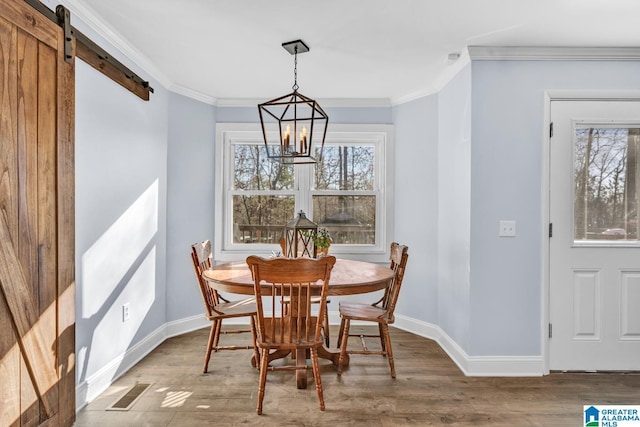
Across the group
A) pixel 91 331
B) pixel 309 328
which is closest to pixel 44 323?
pixel 91 331

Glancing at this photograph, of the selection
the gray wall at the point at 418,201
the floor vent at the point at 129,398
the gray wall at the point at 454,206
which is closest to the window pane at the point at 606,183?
the gray wall at the point at 454,206

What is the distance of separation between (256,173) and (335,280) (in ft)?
6.68

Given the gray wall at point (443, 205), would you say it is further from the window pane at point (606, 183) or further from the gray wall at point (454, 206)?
the window pane at point (606, 183)

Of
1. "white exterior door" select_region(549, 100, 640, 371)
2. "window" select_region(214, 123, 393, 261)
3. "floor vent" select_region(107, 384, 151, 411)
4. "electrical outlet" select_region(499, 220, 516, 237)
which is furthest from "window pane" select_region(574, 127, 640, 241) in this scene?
"floor vent" select_region(107, 384, 151, 411)

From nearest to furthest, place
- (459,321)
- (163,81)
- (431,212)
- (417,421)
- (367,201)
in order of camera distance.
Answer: (417,421)
(459,321)
(163,81)
(431,212)
(367,201)

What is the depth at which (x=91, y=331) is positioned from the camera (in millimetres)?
2320

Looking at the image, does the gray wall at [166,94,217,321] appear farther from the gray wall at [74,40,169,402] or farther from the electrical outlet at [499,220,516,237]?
the electrical outlet at [499,220,516,237]

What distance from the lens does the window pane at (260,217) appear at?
402cm

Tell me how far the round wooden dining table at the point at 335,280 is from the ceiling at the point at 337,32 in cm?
162

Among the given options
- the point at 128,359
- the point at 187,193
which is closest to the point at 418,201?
the point at 187,193

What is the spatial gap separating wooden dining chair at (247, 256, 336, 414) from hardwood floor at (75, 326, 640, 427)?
181mm

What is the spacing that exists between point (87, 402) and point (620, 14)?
3951 millimetres

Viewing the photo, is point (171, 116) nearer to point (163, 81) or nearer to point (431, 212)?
point (163, 81)

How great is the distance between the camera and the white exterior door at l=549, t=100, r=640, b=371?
269 cm
